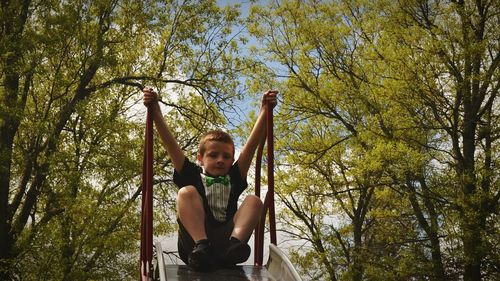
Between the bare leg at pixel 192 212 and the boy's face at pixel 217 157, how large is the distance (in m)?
0.46

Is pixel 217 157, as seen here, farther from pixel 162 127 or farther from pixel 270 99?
pixel 270 99

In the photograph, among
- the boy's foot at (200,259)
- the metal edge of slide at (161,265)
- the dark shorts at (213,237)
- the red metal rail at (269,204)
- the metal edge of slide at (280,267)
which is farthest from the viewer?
the red metal rail at (269,204)

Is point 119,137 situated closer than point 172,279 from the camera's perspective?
No

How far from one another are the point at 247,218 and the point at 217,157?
0.65 metres

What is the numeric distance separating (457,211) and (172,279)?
1112 cm

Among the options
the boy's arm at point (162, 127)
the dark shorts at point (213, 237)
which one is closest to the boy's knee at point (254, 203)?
the dark shorts at point (213, 237)

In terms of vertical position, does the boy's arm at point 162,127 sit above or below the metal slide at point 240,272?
above

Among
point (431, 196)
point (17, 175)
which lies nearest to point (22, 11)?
point (17, 175)

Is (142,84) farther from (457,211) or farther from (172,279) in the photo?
(172,279)

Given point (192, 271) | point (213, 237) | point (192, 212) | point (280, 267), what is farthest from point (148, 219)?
point (280, 267)

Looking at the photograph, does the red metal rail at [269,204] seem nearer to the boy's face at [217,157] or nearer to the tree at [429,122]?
the boy's face at [217,157]

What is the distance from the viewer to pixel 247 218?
4.13m

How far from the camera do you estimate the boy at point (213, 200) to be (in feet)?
12.9

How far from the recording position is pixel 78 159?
14227 mm
